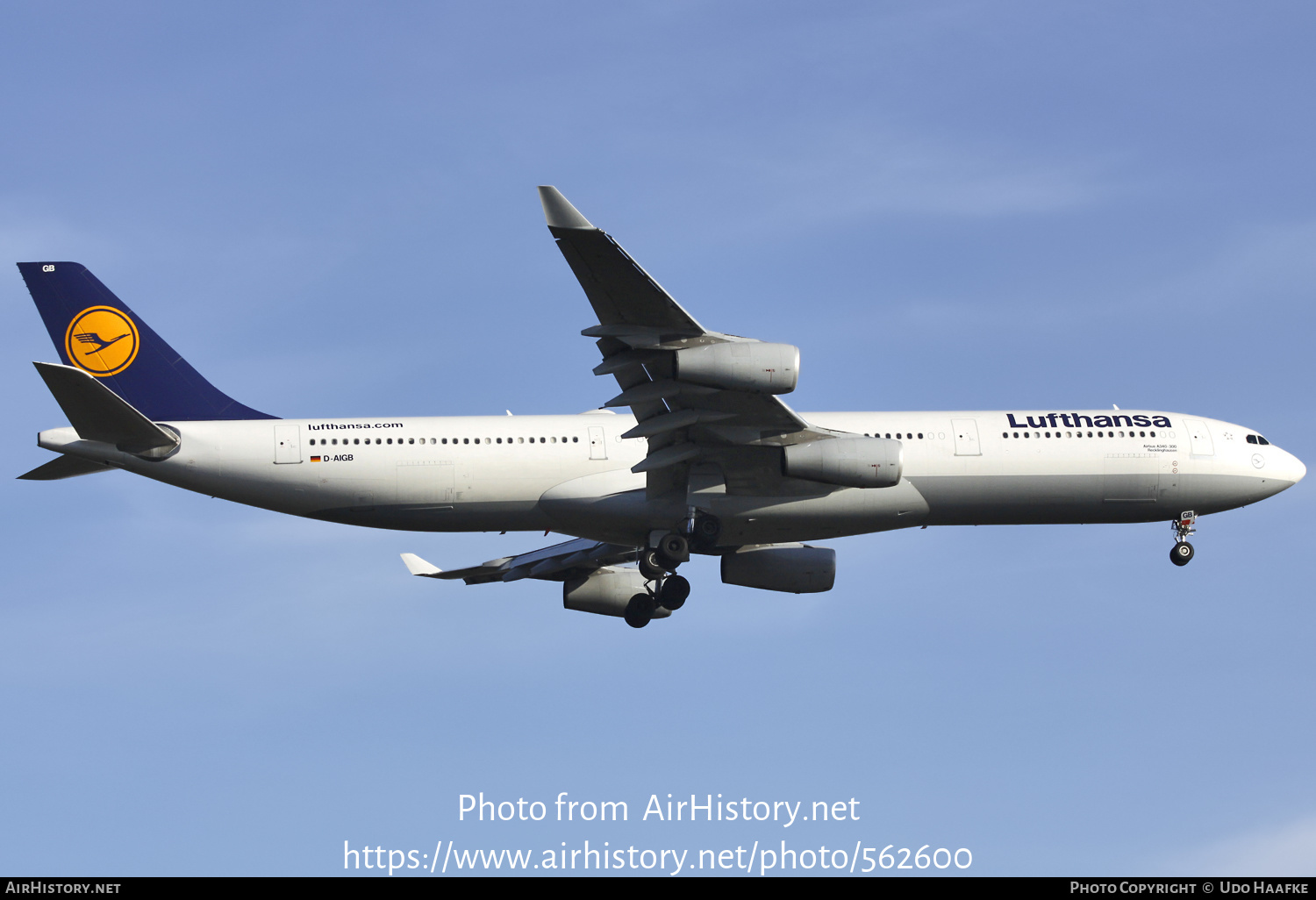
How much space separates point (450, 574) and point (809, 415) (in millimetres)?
12298

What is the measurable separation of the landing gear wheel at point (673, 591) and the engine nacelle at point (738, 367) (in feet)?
29.8

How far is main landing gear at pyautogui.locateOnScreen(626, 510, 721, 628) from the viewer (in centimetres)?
3288

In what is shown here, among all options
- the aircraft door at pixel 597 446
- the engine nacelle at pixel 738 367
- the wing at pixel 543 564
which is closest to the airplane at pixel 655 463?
the aircraft door at pixel 597 446

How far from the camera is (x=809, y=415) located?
3459 cm

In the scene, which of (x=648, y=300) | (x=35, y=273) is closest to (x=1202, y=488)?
(x=648, y=300)

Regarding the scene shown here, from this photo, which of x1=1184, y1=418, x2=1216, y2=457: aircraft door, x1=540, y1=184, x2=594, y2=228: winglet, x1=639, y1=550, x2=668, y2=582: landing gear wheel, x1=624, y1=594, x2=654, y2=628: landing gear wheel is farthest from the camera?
x1=624, y1=594, x2=654, y2=628: landing gear wheel

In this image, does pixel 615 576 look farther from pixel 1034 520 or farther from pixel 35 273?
pixel 35 273

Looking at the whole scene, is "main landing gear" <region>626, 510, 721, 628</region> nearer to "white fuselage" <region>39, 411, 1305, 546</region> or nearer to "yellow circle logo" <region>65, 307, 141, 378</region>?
"white fuselage" <region>39, 411, 1305, 546</region>

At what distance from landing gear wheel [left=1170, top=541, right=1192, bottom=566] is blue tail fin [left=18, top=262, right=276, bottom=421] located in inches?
970

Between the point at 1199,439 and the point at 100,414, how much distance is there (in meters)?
28.2

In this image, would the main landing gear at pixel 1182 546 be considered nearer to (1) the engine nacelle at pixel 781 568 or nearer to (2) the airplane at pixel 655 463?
(2) the airplane at pixel 655 463

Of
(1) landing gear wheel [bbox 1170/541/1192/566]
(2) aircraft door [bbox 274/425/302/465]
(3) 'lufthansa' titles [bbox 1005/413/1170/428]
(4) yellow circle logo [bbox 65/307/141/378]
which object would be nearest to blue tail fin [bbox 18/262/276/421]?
(4) yellow circle logo [bbox 65/307/141/378]

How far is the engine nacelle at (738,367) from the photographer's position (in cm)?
2697

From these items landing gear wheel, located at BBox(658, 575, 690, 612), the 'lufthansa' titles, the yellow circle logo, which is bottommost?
landing gear wheel, located at BBox(658, 575, 690, 612)
